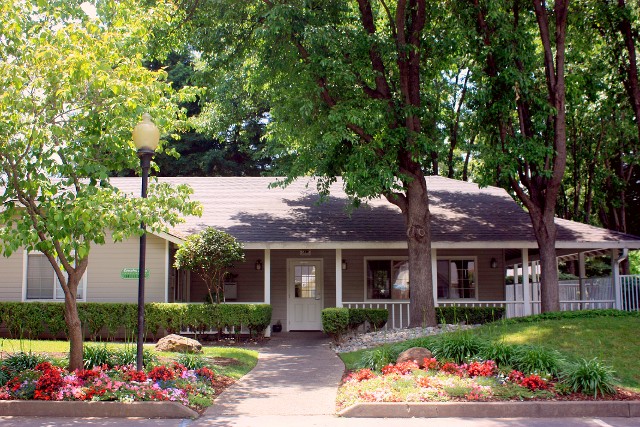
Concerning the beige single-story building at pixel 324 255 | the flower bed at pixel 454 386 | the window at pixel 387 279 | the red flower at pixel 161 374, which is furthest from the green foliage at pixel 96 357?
the window at pixel 387 279

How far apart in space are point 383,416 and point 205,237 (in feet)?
28.5

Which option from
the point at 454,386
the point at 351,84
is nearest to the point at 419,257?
the point at 351,84

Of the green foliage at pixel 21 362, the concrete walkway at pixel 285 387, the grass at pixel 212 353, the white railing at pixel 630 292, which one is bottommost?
the concrete walkway at pixel 285 387

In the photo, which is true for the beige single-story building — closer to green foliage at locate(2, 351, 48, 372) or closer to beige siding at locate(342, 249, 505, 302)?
beige siding at locate(342, 249, 505, 302)

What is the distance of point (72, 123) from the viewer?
9352 millimetres

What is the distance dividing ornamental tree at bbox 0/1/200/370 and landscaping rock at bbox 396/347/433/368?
13.9 feet

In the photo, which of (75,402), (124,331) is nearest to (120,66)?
(75,402)

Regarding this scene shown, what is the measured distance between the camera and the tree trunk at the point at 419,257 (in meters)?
16.2

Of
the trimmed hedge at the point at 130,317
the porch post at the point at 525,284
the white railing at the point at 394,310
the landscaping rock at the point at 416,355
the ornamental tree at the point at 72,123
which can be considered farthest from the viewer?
the white railing at the point at 394,310

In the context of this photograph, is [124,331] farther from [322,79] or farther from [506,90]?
[506,90]

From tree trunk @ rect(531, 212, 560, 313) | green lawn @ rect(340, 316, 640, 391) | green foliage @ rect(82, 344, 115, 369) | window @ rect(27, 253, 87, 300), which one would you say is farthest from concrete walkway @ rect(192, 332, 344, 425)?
window @ rect(27, 253, 87, 300)

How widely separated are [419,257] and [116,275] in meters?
8.43

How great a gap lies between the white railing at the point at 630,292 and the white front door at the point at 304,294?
31.5 ft

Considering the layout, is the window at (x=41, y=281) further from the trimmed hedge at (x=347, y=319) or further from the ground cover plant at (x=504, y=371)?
the ground cover plant at (x=504, y=371)
